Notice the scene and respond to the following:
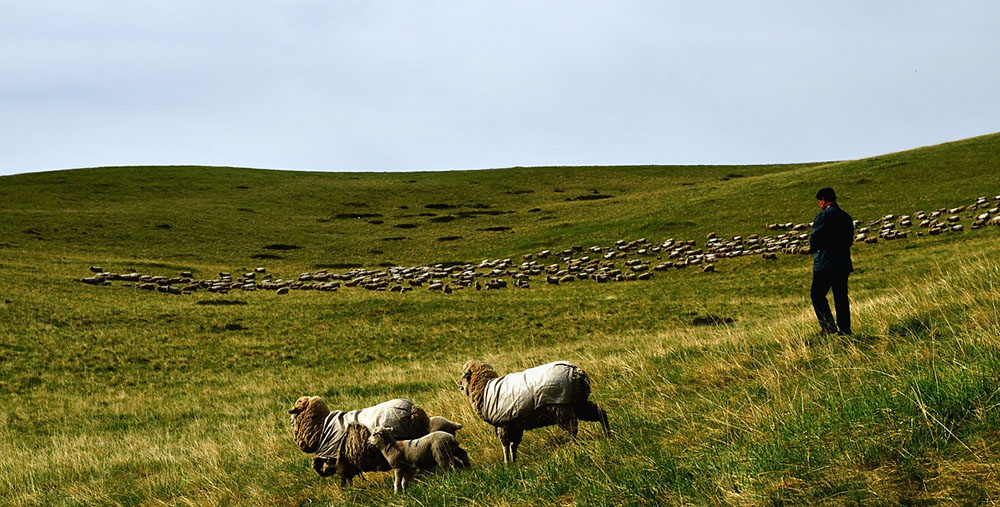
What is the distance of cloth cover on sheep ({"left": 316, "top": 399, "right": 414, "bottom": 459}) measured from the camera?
634 centimetres

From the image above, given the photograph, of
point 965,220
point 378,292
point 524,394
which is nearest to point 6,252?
point 378,292

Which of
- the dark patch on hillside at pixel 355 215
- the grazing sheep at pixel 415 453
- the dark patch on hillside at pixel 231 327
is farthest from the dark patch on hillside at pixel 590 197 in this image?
the grazing sheep at pixel 415 453

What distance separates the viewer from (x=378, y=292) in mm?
39469

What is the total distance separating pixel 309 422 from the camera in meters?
7.16

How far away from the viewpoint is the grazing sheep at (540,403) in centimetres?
621

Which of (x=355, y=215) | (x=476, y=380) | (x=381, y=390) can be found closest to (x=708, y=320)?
(x=381, y=390)

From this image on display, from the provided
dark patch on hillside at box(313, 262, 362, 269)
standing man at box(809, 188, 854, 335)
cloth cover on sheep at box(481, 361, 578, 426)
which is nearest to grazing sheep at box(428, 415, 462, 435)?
cloth cover on sheep at box(481, 361, 578, 426)

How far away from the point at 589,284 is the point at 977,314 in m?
30.8

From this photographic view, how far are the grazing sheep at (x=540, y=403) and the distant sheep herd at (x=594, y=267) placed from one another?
32147mm

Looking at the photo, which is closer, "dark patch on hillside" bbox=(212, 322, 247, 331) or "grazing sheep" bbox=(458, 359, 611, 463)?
"grazing sheep" bbox=(458, 359, 611, 463)

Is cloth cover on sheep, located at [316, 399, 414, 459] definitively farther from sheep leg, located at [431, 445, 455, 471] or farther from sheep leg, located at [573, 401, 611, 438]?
sheep leg, located at [573, 401, 611, 438]

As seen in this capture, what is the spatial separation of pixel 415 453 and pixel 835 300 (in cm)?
699

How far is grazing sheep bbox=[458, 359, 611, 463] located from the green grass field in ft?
0.98

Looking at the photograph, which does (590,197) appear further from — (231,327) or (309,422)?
(309,422)
